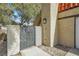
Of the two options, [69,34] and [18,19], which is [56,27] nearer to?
[69,34]

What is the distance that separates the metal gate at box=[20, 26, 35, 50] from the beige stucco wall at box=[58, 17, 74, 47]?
196 centimetres

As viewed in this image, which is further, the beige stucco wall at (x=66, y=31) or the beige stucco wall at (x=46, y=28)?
the beige stucco wall at (x=46, y=28)

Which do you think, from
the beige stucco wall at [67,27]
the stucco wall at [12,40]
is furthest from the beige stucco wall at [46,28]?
the stucco wall at [12,40]

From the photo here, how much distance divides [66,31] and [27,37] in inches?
104

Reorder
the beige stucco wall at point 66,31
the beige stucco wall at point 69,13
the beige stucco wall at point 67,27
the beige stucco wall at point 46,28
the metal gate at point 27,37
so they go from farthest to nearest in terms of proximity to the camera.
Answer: the beige stucco wall at point 46,28 → the metal gate at point 27,37 → the beige stucco wall at point 66,31 → the beige stucco wall at point 67,27 → the beige stucco wall at point 69,13

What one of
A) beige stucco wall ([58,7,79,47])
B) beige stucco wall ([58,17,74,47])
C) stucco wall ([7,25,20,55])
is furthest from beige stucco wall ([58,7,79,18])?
stucco wall ([7,25,20,55])

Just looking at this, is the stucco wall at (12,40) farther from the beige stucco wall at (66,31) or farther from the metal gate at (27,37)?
the beige stucco wall at (66,31)

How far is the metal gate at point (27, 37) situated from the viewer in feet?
34.2

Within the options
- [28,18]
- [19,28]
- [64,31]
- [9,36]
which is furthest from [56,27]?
[28,18]

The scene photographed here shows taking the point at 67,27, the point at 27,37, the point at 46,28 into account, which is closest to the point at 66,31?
the point at 67,27

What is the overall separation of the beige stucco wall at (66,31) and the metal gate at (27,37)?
6.42ft

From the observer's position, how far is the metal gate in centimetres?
1042

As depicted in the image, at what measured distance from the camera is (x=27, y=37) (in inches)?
423

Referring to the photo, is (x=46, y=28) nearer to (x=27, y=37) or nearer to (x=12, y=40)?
(x=27, y=37)
